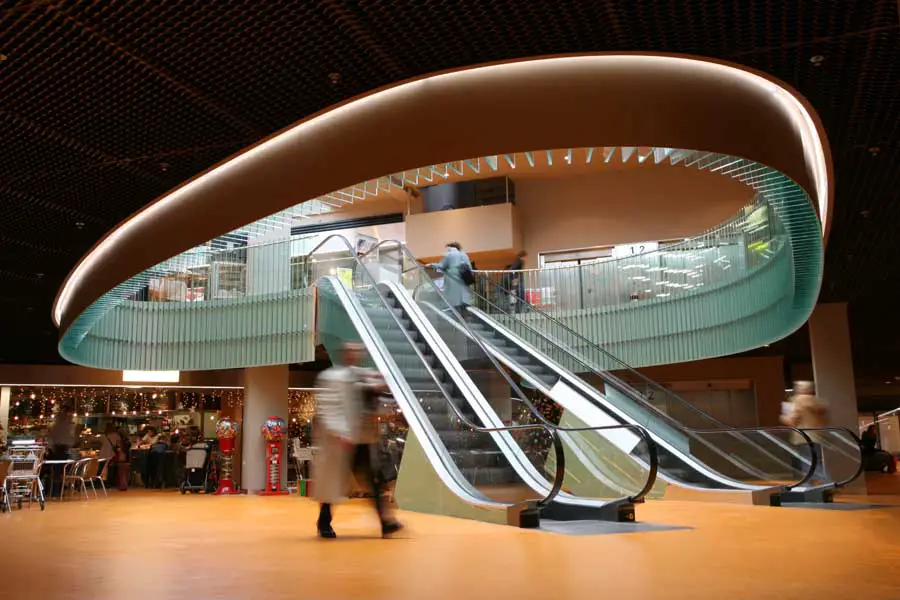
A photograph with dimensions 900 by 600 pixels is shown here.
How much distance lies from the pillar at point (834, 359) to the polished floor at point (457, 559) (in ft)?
15.4

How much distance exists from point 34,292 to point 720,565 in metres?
9.41

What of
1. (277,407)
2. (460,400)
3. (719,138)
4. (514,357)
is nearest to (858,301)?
(514,357)

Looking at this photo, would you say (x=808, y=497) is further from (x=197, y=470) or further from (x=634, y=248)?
(x=197, y=470)

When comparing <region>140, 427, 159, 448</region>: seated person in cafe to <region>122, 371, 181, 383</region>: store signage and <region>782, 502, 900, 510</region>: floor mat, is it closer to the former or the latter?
<region>122, 371, 181, 383</region>: store signage

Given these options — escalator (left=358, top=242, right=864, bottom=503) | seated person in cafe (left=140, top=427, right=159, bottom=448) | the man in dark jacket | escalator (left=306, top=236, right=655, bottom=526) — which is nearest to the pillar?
escalator (left=358, top=242, right=864, bottom=503)

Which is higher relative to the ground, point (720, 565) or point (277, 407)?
point (277, 407)

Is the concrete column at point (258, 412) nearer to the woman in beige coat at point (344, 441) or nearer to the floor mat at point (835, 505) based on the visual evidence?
the woman in beige coat at point (344, 441)

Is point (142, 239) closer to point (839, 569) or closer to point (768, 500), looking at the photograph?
point (839, 569)

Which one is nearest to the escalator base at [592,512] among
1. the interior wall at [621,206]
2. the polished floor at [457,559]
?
the polished floor at [457,559]

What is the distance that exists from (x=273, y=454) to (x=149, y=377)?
591cm

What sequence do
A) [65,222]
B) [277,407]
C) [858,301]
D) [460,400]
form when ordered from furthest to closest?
[277,407] → [858,301] → [460,400] → [65,222]

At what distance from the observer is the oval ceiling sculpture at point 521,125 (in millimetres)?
5105

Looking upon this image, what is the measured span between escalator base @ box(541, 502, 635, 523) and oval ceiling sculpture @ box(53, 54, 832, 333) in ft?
11.3

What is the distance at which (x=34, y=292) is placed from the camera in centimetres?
1077
